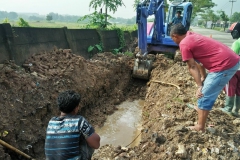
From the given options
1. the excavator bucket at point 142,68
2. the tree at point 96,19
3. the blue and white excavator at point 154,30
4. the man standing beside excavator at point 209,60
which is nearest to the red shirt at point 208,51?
the man standing beside excavator at point 209,60

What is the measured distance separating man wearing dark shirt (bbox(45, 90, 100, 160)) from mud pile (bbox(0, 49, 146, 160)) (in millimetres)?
1895

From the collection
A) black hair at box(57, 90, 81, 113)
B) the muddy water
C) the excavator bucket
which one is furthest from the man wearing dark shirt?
the excavator bucket

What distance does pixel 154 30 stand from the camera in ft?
Result: 30.8

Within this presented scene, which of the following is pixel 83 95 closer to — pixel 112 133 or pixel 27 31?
pixel 112 133

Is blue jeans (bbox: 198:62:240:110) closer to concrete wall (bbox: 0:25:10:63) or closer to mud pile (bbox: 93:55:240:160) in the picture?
mud pile (bbox: 93:55:240:160)

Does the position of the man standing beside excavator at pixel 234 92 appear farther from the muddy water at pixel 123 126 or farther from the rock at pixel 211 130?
the muddy water at pixel 123 126

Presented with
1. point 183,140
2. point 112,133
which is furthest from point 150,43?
point 183,140

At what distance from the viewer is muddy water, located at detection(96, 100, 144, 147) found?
17.5ft

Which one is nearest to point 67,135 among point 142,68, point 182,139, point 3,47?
point 182,139

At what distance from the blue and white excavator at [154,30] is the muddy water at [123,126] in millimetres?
1762

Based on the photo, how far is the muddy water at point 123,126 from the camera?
5345 mm

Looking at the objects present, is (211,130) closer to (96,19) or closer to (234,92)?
(234,92)

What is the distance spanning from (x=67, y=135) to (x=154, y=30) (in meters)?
8.01

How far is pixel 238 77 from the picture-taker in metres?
4.56
